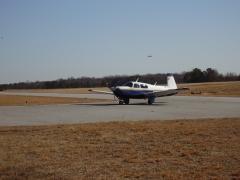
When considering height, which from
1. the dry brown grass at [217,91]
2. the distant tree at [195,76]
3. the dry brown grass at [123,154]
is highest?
the distant tree at [195,76]

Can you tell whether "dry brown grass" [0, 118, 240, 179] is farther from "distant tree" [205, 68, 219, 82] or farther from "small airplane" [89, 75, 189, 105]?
"distant tree" [205, 68, 219, 82]

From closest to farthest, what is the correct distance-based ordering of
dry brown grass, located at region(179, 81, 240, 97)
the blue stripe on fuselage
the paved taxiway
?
the paved taxiway
the blue stripe on fuselage
dry brown grass, located at region(179, 81, 240, 97)

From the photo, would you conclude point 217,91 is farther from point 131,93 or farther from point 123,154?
point 123,154

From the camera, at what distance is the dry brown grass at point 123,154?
310 inches

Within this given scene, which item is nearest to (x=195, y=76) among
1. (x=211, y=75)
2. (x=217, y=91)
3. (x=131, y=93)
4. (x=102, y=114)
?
(x=211, y=75)

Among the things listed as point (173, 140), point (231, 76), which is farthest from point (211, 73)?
point (173, 140)

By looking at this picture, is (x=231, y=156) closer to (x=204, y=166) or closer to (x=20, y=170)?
(x=204, y=166)

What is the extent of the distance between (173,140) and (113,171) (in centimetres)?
410

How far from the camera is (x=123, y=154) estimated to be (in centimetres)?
981

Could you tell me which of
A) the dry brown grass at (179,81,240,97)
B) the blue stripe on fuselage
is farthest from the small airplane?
the dry brown grass at (179,81,240,97)

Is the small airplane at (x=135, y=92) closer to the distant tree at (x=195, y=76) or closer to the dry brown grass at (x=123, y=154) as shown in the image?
the dry brown grass at (x=123, y=154)

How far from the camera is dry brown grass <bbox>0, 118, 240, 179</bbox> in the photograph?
7863 mm

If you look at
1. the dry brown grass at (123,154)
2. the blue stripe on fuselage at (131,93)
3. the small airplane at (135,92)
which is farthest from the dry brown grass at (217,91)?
the dry brown grass at (123,154)

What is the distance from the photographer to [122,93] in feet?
127
